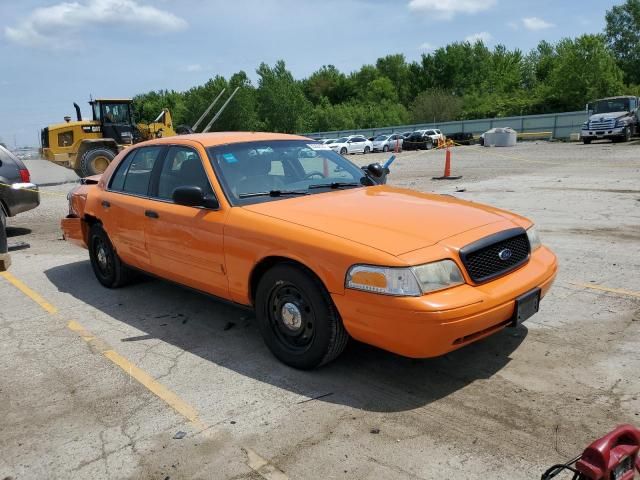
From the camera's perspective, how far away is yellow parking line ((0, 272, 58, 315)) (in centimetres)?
566

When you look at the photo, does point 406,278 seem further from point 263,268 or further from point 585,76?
point 585,76

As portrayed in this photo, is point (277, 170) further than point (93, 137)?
No

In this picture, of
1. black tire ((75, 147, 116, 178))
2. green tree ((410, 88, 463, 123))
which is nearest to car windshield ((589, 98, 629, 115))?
black tire ((75, 147, 116, 178))

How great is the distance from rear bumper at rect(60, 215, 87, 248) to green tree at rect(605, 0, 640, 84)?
89603 mm

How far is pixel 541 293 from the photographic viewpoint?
379cm

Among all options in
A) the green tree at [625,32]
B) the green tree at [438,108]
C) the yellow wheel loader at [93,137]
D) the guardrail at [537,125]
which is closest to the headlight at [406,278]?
the yellow wheel loader at [93,137]

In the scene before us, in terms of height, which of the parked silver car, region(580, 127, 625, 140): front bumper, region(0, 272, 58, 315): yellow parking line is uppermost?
region(580, 127, 625, 140): front bumper

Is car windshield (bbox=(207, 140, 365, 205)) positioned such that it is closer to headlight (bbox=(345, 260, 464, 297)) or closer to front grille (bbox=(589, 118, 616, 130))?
headlight (bbox=(345, 260, 464, 297))

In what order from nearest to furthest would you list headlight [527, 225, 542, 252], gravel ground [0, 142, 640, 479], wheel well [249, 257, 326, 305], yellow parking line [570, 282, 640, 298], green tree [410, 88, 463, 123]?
gravel ground [0, 142, 640, 479], wheel well [249, 257, 326, 305], headlight [527, 225, 542, 252], yellow parking line [570, 282, 640, 298], green tree [410, 88, 463, 123]

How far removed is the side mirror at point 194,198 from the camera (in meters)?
4.23

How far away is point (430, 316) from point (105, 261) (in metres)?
4.23

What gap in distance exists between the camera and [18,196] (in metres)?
9.53

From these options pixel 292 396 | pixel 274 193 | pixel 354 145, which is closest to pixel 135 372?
pixel 292 396

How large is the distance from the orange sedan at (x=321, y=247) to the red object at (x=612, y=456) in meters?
1.16
